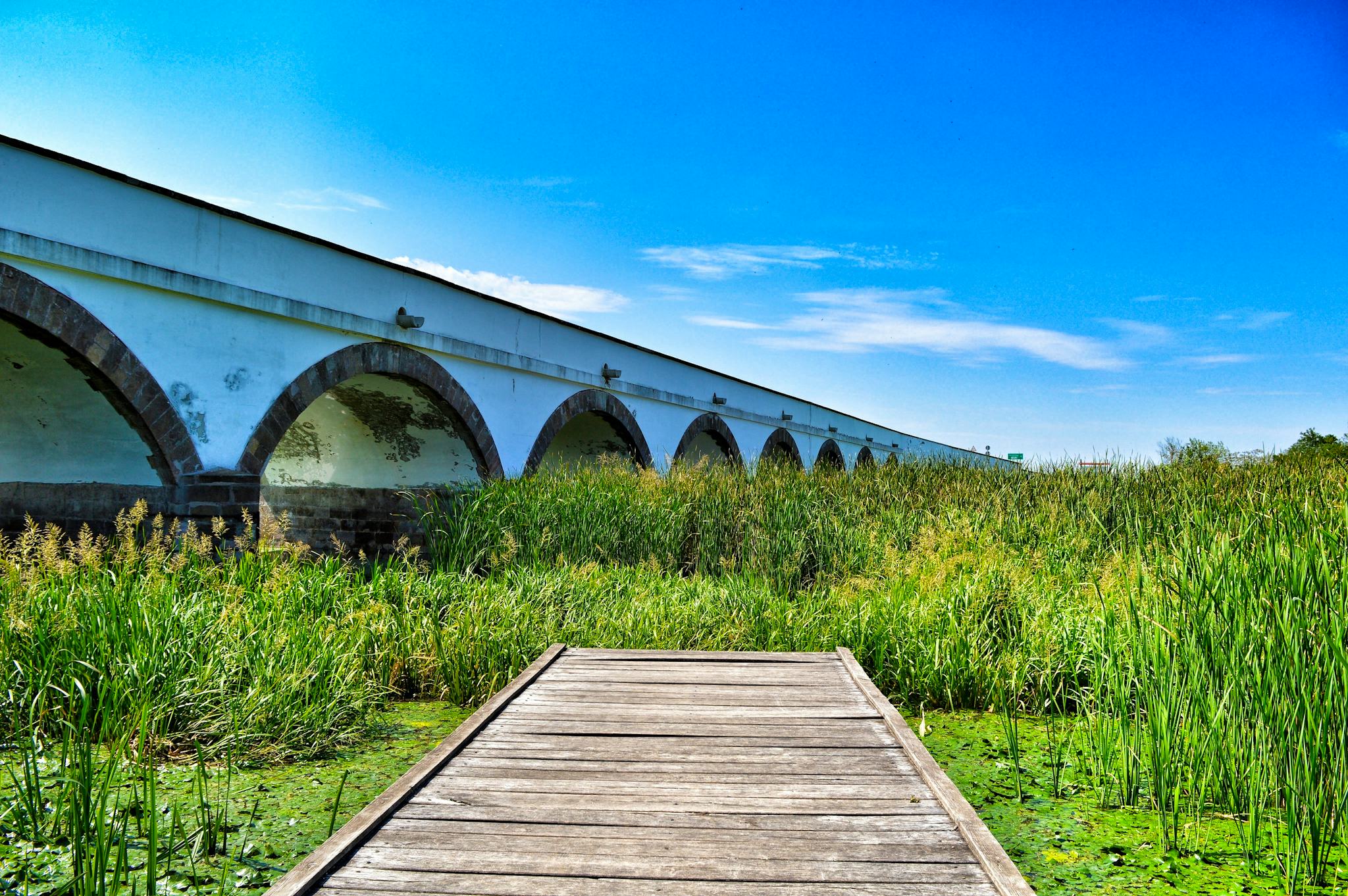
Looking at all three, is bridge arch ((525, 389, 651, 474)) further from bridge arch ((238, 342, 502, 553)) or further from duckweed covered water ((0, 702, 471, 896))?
duckweed covered water ((0, 702, 471, 896))

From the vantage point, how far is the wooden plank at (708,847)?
2328 mm

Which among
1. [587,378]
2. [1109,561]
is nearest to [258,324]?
[587,378]

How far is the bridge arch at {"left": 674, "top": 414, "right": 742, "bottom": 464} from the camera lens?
1711cm

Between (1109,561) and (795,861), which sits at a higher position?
(1109,561)

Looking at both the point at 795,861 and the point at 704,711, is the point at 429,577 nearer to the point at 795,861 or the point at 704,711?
the point at 704,711

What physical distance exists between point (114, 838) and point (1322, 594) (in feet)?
14.0

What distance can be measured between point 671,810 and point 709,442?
16.3 m

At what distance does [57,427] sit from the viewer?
7770 mm

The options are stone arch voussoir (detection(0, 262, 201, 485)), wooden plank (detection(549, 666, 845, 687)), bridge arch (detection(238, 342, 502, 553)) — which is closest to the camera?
wooden plank (detection(549, 666, 845, 687))

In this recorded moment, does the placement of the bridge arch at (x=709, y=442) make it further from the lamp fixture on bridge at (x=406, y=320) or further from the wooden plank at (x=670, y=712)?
the wooden plank at (x=670, y=712)

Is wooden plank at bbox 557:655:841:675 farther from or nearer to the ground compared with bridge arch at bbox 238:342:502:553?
nearer to the ground

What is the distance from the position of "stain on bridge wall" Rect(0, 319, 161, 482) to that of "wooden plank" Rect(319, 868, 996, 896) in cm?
648

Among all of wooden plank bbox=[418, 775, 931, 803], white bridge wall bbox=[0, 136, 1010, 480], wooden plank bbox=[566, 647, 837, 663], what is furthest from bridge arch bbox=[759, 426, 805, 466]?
wooden plank bbox=[418, 775, 931, 803]

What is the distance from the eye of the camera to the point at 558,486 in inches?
356
